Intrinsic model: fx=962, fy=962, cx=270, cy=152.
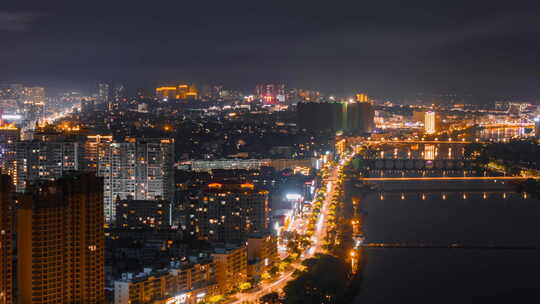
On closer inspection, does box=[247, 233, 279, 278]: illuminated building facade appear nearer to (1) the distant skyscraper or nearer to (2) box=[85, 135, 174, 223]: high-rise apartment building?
(2) box=[85, 135, 174, 223]: high-rise apartment building

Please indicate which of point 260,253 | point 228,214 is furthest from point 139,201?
point 260,253

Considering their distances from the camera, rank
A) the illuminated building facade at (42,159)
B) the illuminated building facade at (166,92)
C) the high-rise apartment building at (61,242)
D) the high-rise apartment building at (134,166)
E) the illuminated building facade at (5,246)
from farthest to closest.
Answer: the illuminated building facade at (166,92), the high-rise apartment building at (134,166), the illuminated building facade at (42,159), the high-rise apartment building at (61,242), the illuminated building facade at (5,246)

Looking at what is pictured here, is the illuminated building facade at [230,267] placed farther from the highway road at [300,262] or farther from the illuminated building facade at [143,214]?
the illuminated building facade at [143,214]

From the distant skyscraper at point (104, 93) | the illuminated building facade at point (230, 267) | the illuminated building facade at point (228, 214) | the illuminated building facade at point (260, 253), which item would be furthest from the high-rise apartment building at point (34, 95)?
the illuminated building facade at point (230, 267)

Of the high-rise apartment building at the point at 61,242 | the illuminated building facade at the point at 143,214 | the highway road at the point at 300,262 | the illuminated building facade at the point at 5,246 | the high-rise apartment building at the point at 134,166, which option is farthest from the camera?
the high-rise apartment building at the point at 134,166

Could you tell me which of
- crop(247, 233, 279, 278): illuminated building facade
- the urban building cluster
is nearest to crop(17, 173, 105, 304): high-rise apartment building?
the urban building cluster

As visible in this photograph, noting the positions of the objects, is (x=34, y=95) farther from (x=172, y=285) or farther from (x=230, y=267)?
(x=172, y=285)

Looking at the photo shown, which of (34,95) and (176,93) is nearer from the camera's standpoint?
(34,95)

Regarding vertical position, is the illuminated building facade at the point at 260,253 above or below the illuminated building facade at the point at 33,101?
below
